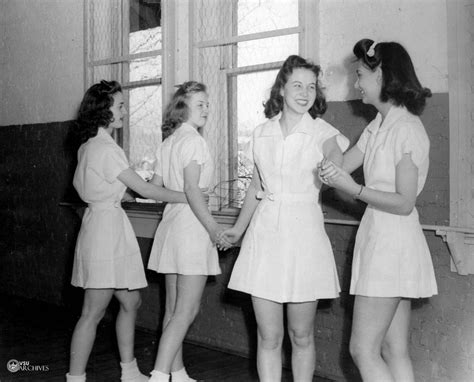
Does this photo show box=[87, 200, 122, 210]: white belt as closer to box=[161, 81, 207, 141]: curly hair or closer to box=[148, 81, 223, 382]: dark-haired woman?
box=[148, 81, 223, 382]: dark-haired woman

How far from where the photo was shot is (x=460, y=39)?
9.84 ft

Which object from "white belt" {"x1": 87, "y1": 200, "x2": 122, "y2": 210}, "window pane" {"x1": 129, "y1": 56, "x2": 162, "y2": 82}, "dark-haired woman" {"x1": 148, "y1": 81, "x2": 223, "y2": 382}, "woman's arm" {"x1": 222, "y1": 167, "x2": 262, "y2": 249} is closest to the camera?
"woman's arm" {"x1": 222, "y1": 167, "x2": 262, "y2": 249}

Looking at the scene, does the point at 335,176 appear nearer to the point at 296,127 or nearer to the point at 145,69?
the point at 296,127

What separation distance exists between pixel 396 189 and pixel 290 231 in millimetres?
494

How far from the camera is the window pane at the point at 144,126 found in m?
4.89

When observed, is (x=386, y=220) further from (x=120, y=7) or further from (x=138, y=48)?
(x=120, y=7)

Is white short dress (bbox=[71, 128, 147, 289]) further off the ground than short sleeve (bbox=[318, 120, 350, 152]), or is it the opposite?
short sleeve (bbox=[318, 120, 350, 152])

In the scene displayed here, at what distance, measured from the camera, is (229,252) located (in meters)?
4.24

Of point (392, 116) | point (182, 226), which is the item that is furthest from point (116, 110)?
point (392, 116)

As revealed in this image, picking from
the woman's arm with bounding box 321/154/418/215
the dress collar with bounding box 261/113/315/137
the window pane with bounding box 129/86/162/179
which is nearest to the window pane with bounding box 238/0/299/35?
the window pane with bounding box 129/86/162/179

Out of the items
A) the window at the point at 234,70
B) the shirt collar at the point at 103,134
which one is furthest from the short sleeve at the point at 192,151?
the window at the point at 234,70

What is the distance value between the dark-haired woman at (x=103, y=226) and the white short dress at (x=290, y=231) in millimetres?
723

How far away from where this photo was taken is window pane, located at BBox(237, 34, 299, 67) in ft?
12.8

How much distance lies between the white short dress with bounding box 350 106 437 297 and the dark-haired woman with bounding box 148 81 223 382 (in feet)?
3.07
